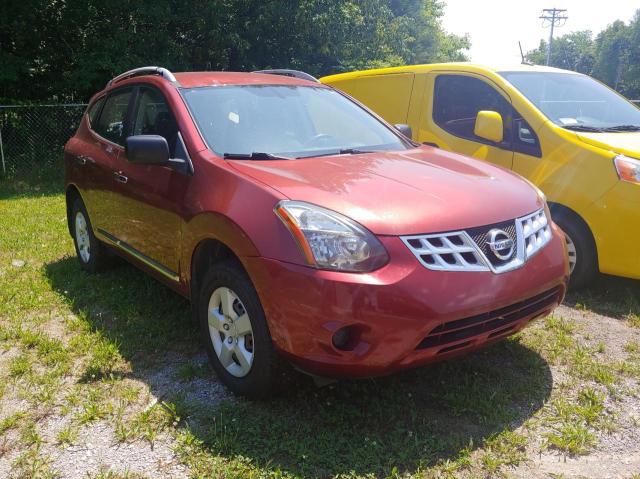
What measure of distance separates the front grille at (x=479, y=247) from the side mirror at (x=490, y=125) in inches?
79.8

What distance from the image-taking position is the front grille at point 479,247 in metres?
2.57

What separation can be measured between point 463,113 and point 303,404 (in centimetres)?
344

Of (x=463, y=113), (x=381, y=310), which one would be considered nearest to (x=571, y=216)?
(x=463, y=113)

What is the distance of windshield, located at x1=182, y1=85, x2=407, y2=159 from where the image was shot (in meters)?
3.49

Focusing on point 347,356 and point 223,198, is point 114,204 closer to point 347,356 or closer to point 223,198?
point 223,198

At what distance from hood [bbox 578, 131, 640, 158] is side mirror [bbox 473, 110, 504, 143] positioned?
0.60 m

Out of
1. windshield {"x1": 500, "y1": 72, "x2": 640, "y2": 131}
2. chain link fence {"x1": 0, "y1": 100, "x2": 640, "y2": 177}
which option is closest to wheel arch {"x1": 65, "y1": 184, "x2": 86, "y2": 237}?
windshield {"x1": 500, "y1": 72, "x2": 640, "y2": 131}

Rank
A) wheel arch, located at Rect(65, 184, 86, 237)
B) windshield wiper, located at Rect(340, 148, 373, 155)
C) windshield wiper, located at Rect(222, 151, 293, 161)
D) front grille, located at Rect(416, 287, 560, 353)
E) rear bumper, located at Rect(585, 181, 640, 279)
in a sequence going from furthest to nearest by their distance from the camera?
wheel arch, located at Rect(65, 184, 86, 237) < rear bumper, located at Rect(585, 181, 640, 279) < windshield wiper, located at Rect(340, 148, 373, 155) < windshield wiper, located at Rect(222, 151, 293, 161) < front grille, located at Rect(416, 287, 560, 353)

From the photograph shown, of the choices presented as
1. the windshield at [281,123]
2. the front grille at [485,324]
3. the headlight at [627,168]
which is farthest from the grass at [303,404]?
the windshield at [281,123]

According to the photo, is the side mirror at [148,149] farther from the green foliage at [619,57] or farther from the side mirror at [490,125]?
the green foliage at [619,57]

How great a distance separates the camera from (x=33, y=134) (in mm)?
11648

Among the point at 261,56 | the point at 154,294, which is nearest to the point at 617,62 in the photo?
the point at 261,56

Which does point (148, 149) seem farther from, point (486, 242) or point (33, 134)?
point (33, 134)

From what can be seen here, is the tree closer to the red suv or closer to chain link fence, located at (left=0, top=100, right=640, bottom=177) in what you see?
chain link fence, located at (left=0, top=100, right=640, bottom=177)
